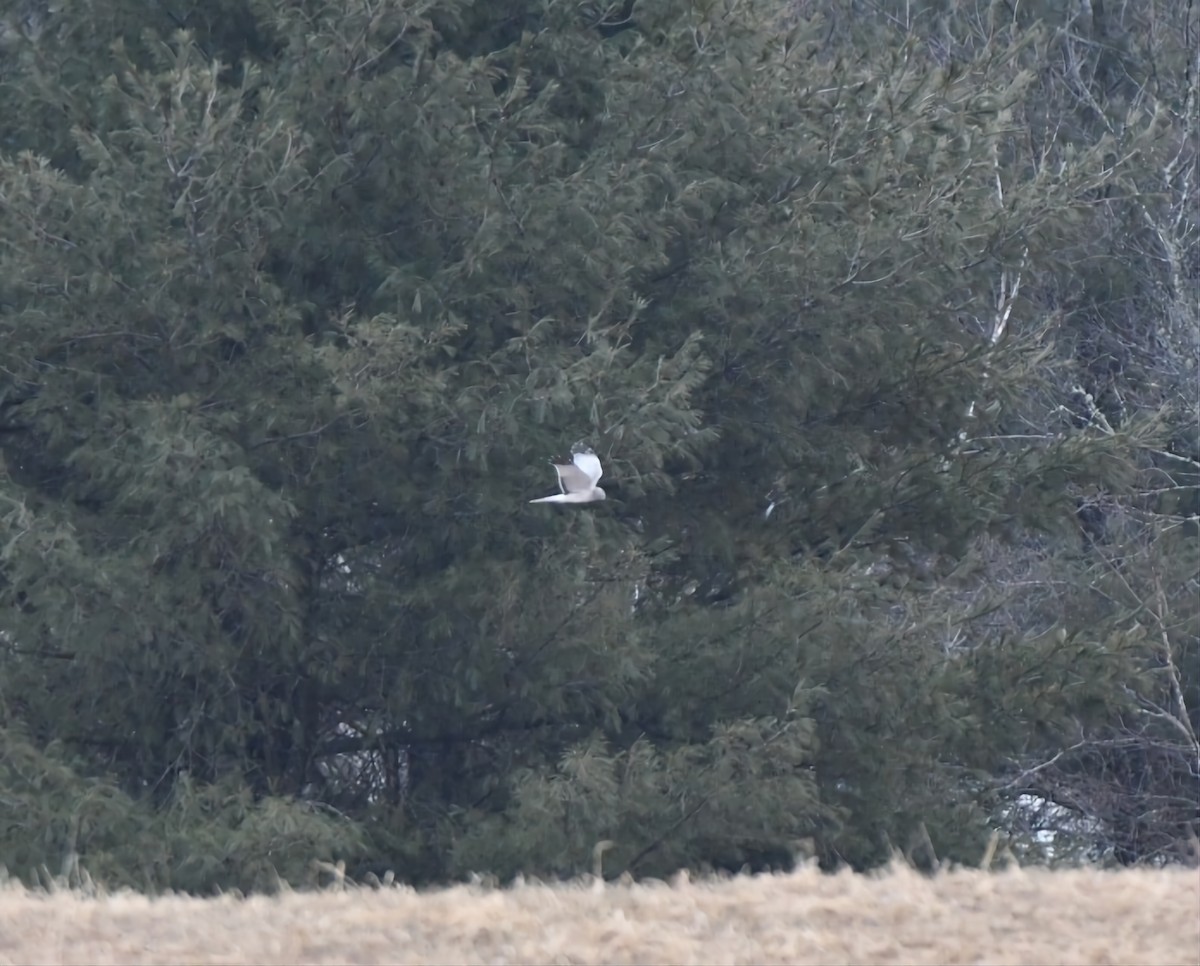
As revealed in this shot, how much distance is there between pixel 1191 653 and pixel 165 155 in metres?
9.81

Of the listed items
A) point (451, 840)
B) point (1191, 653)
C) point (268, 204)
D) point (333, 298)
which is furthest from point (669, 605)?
point (1191, 653)

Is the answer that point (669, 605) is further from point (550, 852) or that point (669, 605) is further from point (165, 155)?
point (165, 155)

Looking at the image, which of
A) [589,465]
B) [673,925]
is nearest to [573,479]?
[589,465]

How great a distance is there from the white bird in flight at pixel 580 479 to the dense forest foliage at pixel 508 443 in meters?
0.41

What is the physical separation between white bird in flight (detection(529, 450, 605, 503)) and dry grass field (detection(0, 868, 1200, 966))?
11.6ft

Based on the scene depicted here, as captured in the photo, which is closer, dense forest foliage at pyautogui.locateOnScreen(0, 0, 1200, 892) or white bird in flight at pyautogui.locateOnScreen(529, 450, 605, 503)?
white bird in flight at pyautogui.locateOnScreen(529, 450, 605, 503)

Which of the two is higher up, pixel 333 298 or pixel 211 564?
pixel 333 298

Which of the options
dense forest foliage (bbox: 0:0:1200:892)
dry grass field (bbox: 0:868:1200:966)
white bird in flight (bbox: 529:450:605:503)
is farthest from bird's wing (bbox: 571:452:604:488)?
dry grass field (bbox: 0:868:1200:966)

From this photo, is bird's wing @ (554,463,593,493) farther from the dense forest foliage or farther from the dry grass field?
the dry grass field

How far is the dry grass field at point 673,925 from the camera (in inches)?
214

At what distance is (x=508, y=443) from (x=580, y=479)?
0.76 metres

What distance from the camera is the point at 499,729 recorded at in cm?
1156

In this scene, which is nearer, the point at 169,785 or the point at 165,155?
the point at 165,155

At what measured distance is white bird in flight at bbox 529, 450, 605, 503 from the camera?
9.66 meters
